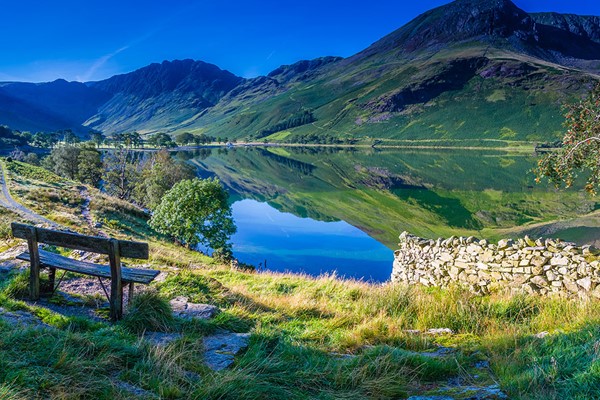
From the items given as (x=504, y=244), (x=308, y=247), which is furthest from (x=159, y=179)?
(x=504, y=244)

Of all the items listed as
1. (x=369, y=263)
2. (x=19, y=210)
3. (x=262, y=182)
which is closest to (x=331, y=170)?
(x=262, y=182)

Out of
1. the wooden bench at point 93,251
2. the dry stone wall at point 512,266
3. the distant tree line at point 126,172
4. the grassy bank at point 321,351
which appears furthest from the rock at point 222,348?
the distant tree line at point 126,172

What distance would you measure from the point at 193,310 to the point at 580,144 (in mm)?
17810

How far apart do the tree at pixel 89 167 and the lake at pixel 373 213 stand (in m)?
28.5

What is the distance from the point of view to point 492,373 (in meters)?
5.99

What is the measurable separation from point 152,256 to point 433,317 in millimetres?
12955

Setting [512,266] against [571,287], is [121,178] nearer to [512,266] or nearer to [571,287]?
[512,266]

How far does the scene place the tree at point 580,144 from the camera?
16.3 m

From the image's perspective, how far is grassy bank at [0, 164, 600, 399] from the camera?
15.7ft

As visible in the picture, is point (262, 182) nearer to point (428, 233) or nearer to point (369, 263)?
point (428, 233)

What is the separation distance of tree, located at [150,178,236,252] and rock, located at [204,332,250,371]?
25791mm

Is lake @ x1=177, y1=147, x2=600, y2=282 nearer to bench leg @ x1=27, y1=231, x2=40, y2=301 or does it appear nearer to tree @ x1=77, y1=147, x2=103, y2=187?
tree @ x1=77, y1=147, x2=103, y2=187

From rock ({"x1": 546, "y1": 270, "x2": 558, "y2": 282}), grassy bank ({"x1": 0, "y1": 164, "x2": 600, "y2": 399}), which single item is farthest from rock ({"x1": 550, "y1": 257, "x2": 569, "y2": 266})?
grassy bank ({"x1": 0, "y1": 164, "x2": 600, "y2": 399})

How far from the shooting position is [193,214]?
32.7m
